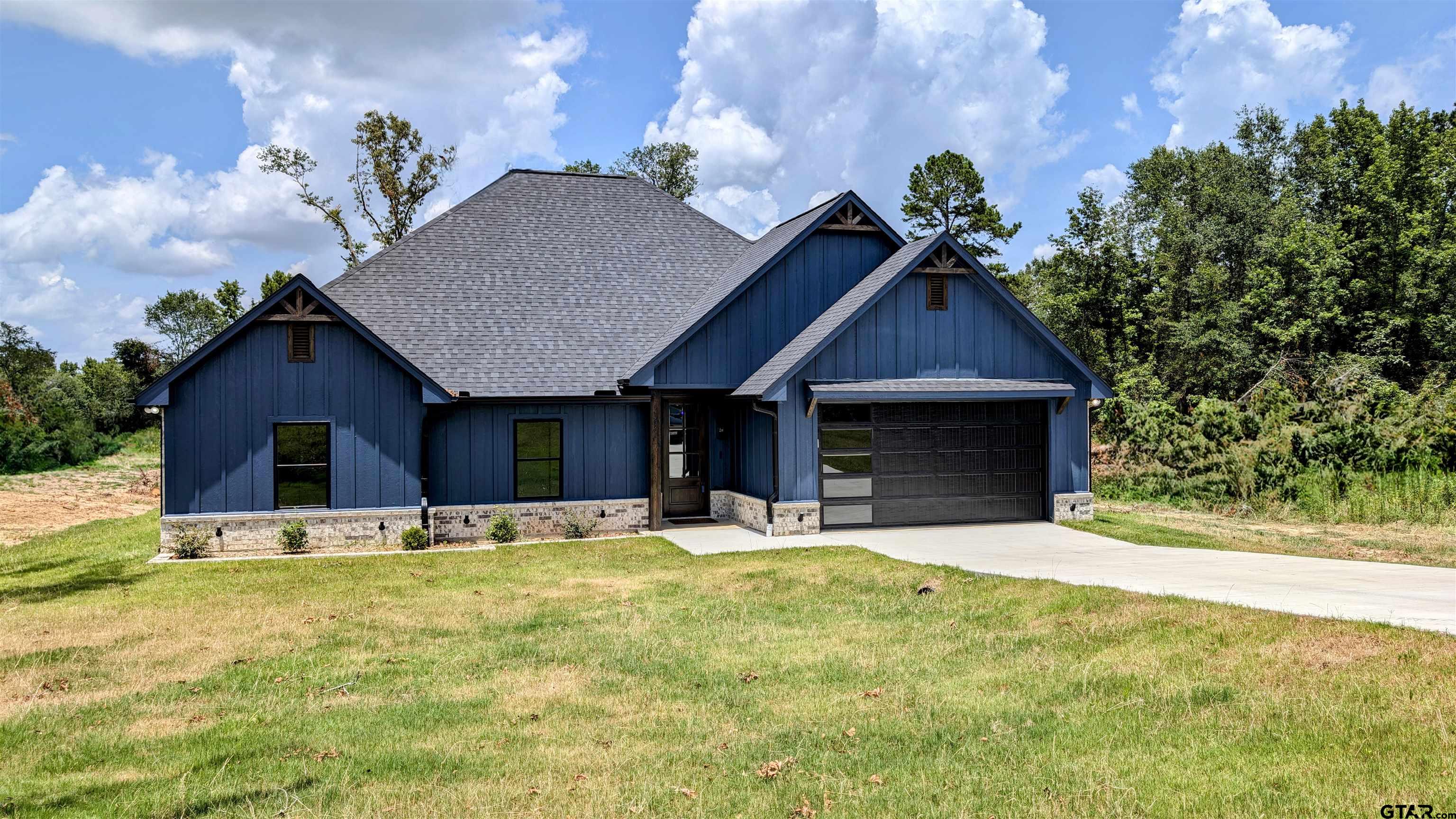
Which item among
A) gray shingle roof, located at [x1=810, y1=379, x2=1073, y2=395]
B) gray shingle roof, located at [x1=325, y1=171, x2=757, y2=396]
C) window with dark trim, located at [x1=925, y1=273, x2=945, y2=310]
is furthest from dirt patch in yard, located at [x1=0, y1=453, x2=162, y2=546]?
window with dark trim, located at [x1=925, y1=273, x2=945, y2=310]

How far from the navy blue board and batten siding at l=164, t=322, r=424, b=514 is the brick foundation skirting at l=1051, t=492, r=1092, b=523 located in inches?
488

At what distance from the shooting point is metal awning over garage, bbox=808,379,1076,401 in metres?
16.8

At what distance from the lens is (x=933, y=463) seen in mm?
18453

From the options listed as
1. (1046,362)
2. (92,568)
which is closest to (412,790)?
(92,568)

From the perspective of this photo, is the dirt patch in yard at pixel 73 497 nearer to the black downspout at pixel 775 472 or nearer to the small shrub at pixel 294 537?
the small shrub at pixel 294 537

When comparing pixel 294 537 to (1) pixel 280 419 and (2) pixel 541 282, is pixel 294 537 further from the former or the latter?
(2) pixel 541 282

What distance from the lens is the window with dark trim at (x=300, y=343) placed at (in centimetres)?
1633

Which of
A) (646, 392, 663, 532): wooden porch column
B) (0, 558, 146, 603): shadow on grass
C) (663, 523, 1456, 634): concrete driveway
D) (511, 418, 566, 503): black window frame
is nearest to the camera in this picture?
(663, 523, 1456, 634): concrete driveway

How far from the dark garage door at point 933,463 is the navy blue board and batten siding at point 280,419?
7.93 metres

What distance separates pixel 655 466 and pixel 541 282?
5.45 m

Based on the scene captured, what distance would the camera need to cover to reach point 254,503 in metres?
16.3

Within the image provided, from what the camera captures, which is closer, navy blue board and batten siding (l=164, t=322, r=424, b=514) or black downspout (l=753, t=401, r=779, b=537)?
navy blue board and batten siding (l=164, t=322, r=424, b=514)

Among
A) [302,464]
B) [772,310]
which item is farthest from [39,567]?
[772,310]

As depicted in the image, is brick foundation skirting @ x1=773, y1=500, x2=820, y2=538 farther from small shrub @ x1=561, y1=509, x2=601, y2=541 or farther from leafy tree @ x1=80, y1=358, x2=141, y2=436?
leafy tree @ x1=80, y1=358, x2=141, y2=436
